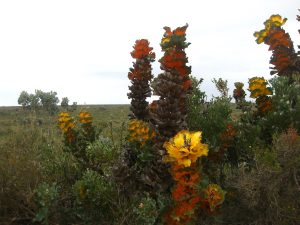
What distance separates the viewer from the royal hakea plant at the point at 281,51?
5840mm

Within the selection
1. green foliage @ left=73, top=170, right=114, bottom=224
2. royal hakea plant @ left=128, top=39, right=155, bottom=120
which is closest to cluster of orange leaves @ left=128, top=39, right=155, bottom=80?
royal hakea plant @ left=128, top=39, right=155, bottom=120

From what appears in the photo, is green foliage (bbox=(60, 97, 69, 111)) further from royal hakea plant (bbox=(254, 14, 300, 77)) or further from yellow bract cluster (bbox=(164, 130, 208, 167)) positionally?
yellow bract cluster (bbox=(164, 130, 208, 167))

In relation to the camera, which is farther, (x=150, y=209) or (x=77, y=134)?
(x=77, y=134)

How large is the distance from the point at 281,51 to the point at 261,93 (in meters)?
0.65

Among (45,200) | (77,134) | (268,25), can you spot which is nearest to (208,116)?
(268,25)

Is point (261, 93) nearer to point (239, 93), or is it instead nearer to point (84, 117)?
point (239, 93)

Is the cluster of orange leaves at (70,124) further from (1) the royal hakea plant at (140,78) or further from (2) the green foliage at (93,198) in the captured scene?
(2) the green foliage at (93,198)

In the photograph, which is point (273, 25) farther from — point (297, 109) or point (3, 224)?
point (3, 224)

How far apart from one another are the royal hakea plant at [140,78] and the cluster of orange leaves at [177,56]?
69 centimetres

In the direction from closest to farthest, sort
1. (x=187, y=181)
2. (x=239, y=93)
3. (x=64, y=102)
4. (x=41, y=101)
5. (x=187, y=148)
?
1. (x=187, y=148)
2. (x=187, y=181)
3. (x=239, y=93)
4. (x=41, y=101)
5. (x=64, y=102)

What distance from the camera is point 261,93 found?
19.4 feet

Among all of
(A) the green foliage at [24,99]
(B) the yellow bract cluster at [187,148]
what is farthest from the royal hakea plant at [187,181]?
(A) the green foliage at [24,99]

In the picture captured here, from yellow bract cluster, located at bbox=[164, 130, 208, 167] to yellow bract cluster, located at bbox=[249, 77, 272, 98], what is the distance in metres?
2.25

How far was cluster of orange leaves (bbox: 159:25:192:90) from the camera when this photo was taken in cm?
489
